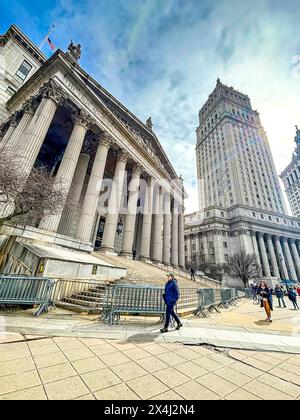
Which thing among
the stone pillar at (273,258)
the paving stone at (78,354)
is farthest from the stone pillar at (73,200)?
the stone pillar at (273,258)

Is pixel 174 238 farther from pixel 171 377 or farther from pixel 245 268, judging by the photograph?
pixel 171 377

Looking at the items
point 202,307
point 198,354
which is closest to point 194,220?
point 202,307

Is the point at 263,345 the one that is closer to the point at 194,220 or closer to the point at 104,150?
the point at 104,150

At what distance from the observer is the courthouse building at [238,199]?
197ft

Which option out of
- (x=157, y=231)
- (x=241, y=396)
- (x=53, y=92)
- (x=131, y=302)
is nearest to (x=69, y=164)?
(x=53, y=92)

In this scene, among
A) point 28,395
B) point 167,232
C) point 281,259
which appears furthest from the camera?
point 281,259

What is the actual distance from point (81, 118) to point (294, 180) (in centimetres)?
14666

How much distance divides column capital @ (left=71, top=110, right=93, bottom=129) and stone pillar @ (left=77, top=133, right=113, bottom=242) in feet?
7.10

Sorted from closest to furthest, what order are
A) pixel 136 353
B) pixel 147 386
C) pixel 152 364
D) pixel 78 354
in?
pixel 147 386, pixel 152 364, pixel 78 354, pixel 136 353

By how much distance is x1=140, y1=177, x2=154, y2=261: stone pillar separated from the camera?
23750 mm

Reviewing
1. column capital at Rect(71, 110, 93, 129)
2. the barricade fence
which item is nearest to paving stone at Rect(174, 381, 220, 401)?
the barricade fence

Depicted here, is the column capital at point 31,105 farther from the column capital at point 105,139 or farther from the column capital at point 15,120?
the column capital at point 105,139

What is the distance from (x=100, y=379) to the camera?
9.04 ft

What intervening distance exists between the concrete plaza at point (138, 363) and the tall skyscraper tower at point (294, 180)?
445 feet
